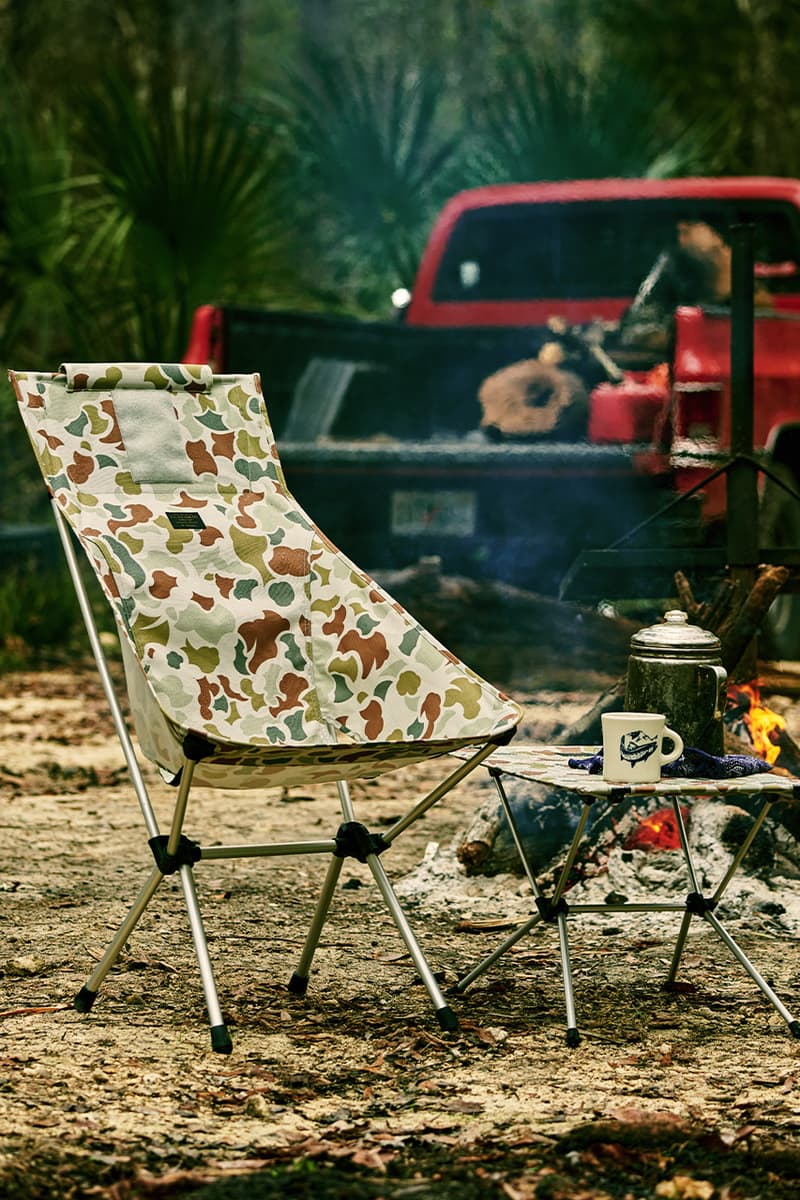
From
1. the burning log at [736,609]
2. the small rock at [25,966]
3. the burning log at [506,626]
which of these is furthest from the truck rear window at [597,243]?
the small rock at [25,966]

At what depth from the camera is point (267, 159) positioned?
9781mm

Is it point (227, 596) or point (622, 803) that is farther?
point (622, 803)

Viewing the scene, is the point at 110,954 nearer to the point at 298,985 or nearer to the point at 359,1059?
the point at 298,985

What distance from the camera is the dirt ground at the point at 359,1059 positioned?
2.46 meters

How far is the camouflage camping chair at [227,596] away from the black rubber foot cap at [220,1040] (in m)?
0.35

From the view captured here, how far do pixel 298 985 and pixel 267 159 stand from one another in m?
7.22

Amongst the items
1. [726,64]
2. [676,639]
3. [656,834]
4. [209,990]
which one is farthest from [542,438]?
[726,64]

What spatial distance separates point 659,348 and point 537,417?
52 centimetres

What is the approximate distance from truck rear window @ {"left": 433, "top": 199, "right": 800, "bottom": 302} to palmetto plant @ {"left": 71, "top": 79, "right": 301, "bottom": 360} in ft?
7.27

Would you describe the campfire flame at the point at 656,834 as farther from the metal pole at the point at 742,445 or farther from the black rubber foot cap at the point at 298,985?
the black rubber foot cap at the point at 298,985

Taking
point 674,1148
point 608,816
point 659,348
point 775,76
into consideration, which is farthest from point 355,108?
point 674,1148

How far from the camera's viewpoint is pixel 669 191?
23.7 feet

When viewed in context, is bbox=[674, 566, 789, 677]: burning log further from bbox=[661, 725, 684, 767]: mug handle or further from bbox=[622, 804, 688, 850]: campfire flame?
bbox=[661, 725, 684, 767]: mug handle

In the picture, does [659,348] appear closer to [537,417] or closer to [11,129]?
[537,417]
